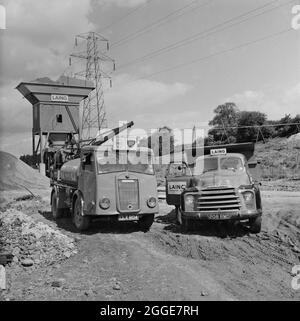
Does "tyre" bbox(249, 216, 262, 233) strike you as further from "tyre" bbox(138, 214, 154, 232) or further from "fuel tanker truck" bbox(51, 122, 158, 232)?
"tyre" bbox(138, 214, 154, 232)

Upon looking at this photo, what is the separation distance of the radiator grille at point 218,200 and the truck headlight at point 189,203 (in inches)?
6.3

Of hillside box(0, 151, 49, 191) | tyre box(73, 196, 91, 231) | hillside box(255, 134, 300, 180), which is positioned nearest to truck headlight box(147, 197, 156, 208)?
tyre box(73, 196, 91, 231)

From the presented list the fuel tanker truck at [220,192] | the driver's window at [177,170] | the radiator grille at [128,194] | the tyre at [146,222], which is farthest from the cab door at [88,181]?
the driver's window at [177,170]

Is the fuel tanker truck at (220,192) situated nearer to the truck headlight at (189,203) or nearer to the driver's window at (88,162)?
the truck headlight at (189,203)

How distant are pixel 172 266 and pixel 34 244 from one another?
3219mm

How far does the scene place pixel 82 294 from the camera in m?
6.48

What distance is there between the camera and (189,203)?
10.2 metres

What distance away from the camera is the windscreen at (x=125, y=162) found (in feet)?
34.9

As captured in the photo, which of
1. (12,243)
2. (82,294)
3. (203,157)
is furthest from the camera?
(203,157)

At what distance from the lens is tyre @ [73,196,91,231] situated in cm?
1072

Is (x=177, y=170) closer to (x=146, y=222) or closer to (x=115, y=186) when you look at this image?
(x=146, y=222)
